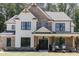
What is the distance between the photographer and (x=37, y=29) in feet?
45.6

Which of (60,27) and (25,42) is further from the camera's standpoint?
(60,27)

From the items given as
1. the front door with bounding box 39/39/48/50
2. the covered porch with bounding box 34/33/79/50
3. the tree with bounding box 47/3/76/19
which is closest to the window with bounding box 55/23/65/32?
the covered porch with bounding box 34/33/79/50

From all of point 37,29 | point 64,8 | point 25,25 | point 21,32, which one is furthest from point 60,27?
point 64,8

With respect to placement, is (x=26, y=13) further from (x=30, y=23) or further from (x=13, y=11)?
(x=13, y=11)

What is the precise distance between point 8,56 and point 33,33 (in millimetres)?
2013

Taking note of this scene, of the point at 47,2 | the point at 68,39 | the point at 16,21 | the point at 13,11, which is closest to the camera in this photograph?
the point at 47,2

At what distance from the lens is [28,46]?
13.0 m

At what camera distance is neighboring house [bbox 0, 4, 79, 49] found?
12615 mm

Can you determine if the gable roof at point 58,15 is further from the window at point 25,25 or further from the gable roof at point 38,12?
the window at point 25,25

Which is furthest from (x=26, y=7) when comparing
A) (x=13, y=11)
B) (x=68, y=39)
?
(x=68, y=39)

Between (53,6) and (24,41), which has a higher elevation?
(53,6)

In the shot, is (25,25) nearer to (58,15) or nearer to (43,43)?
(58,15)

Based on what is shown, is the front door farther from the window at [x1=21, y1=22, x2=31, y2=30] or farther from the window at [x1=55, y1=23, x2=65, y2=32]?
the window at [x1=21, y1=22, x2=31, y2=30]

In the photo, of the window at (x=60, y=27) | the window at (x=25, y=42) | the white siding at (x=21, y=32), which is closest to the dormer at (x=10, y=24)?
the white siding at (x=21, y=32)
